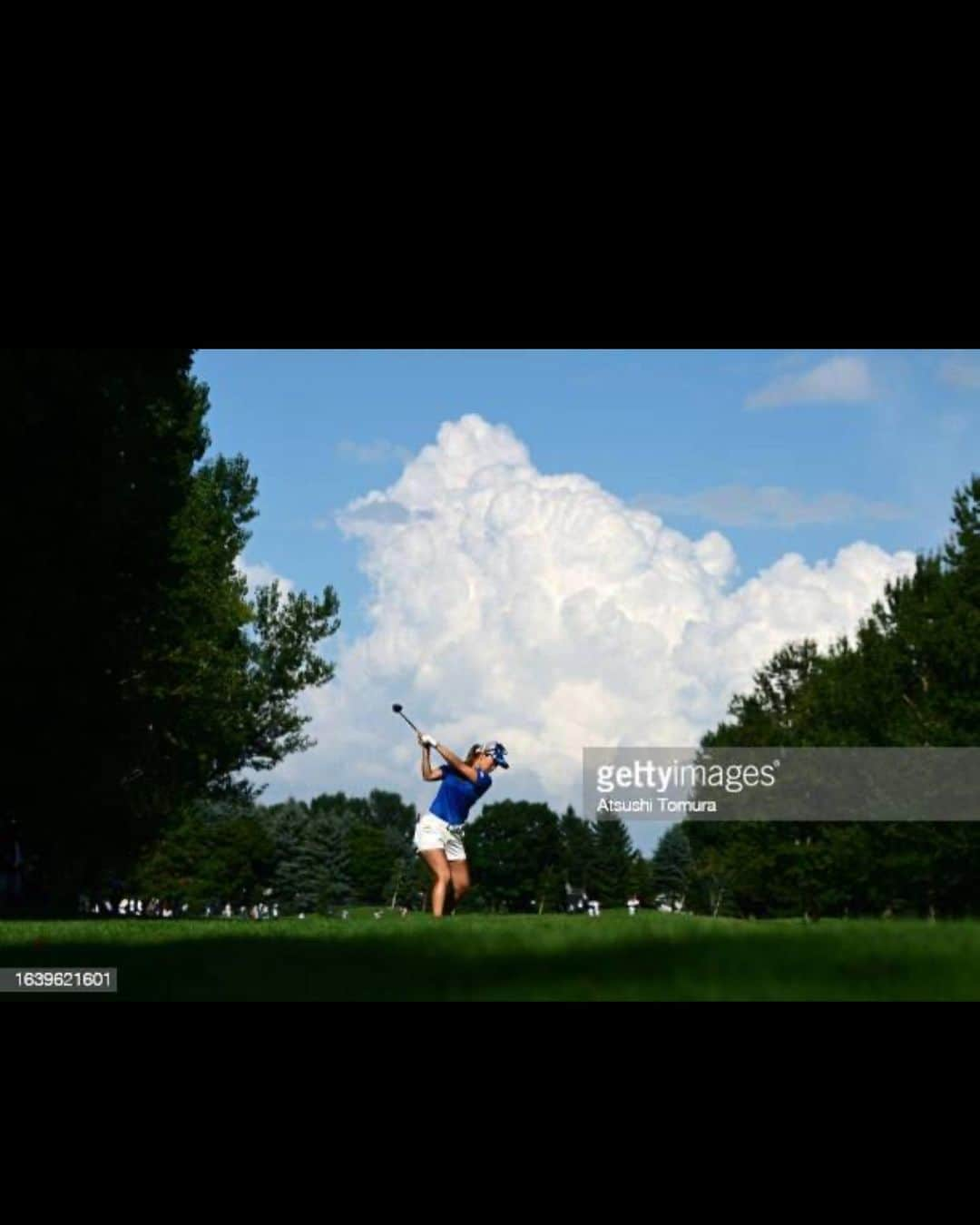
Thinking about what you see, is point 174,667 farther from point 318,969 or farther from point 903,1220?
point 903,1220

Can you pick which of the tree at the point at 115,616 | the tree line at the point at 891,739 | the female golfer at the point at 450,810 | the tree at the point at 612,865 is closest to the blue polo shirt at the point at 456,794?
the female golfer at the point at 450,810

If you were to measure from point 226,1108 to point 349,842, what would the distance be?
2593 centimetres

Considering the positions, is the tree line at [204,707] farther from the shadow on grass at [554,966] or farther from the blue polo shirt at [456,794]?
the shadow on grass at [554,966]

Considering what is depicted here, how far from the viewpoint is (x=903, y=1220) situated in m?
5.64

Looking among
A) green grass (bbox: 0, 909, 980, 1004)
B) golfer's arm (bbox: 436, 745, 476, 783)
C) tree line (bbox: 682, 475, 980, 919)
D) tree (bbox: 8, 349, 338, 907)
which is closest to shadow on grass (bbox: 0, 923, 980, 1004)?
green grass (bbox: 0, 909, 980, 1004)

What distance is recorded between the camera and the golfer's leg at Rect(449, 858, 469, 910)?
14484 mm

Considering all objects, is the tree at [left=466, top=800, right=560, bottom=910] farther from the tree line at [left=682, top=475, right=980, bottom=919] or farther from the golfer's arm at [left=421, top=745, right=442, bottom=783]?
the tree line at [left=682, top=475, right=980, bottom=919]

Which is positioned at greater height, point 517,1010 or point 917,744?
point 917,744

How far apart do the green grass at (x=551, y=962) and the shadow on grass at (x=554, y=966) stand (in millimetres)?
13

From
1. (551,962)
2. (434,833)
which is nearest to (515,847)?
(434,833)

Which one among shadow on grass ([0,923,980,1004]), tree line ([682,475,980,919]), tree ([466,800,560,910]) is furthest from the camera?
tree line ([682,475,980,919])

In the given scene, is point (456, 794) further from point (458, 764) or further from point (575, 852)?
point (575, 852)
